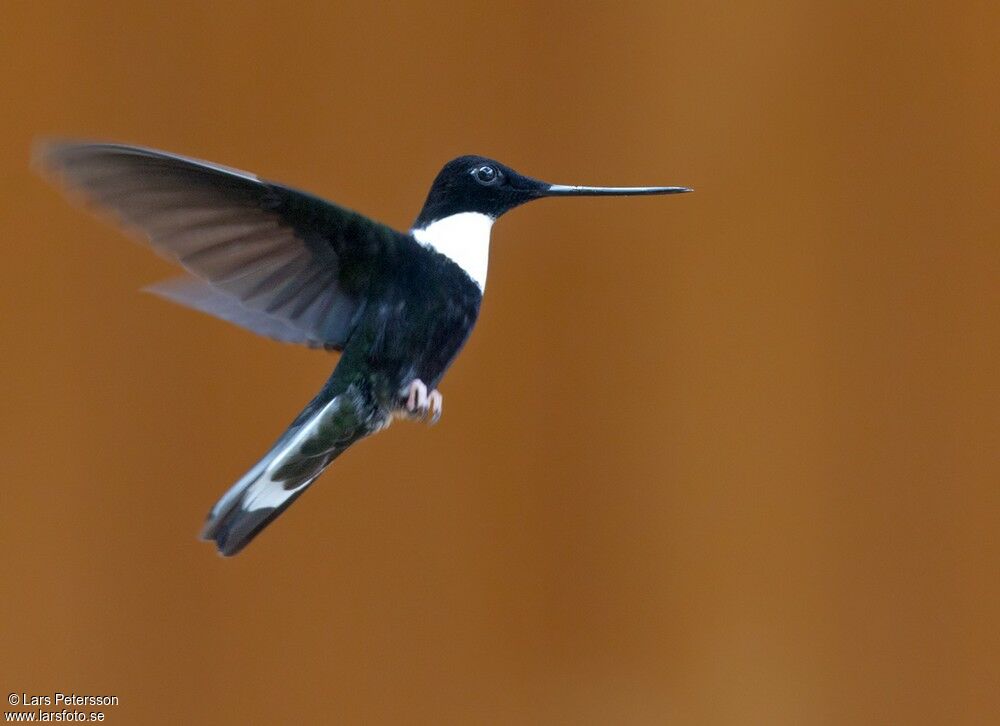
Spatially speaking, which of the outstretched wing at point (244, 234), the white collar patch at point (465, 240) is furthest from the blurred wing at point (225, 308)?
the white collar patch at point (465, 240)

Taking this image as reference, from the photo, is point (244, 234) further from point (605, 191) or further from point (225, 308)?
point (605, 191)

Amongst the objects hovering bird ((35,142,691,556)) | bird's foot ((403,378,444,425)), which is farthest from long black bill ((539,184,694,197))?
bird's foot ((403,378,444,425))

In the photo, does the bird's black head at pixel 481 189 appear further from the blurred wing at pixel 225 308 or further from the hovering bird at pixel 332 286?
the blurred wing at pixel 225 308

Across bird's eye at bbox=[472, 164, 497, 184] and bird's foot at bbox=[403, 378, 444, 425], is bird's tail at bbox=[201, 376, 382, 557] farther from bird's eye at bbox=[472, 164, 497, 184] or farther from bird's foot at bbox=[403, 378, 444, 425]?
bird's eye at bbox=[472, 164, 497, 184]

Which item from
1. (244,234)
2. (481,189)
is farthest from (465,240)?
(244,234)

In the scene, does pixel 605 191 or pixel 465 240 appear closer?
pixel 605 191

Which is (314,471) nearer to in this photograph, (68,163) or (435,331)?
(435,331)

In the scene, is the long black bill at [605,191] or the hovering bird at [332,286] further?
the hovering bird at [332,286]

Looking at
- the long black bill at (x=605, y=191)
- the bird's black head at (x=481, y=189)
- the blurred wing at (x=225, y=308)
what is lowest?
the blurred wing at (x=225, y=308)
